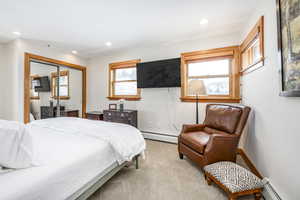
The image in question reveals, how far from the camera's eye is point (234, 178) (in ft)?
4.75

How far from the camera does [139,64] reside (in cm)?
364

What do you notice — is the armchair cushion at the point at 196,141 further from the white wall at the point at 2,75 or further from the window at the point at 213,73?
the white wall at the point at 2,75

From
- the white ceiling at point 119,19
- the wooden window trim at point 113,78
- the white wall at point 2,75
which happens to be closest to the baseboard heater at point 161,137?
the wooden window trim at point 113,78

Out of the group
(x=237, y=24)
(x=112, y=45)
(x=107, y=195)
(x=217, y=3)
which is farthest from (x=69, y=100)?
(x=237, y=24)

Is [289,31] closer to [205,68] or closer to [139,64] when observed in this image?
[205,68]

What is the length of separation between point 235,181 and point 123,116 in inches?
106

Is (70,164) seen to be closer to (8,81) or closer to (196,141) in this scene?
(196,141)

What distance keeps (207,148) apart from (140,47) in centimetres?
307

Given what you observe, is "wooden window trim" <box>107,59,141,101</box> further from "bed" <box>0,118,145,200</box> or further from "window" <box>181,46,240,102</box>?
"bed" <box>0,118,145,200</box>

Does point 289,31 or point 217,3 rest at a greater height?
point 217,3

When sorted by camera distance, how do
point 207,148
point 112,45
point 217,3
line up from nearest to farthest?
point 207,148, point 217,3, point 112,45

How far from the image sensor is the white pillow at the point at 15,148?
0.87m

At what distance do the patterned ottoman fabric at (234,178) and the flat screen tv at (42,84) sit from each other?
4395 millimetres

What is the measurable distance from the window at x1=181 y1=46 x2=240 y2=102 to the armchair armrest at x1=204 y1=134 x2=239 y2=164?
987mm
